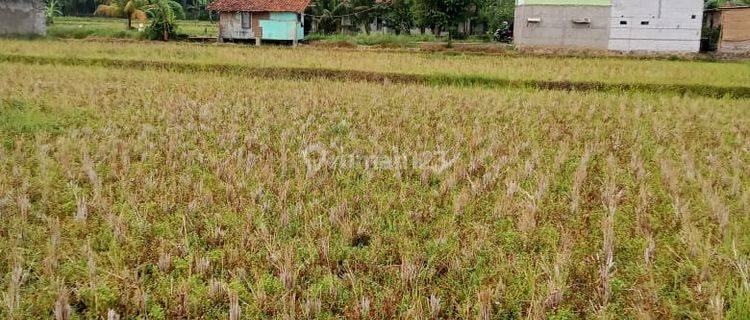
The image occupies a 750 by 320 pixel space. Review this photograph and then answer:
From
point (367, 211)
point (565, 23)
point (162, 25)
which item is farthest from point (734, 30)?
point (162, 25)

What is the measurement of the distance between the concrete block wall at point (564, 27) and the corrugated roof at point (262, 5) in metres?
10.4

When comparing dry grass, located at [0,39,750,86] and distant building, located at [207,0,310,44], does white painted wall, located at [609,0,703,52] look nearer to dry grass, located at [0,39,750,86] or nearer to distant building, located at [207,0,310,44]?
dry grass, located at [0,39,750,86]

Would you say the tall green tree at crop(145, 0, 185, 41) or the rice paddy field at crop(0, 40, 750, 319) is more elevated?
the tall green tree at crop(145, 0, 185, 41)

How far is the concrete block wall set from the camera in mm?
22281

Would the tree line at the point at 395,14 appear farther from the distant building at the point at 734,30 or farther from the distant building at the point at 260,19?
the distant building at the point at 734,30

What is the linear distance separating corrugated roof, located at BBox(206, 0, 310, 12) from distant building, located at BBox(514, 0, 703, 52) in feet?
33.9

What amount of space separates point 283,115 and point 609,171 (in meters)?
4.05

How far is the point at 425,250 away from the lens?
8.96 ft

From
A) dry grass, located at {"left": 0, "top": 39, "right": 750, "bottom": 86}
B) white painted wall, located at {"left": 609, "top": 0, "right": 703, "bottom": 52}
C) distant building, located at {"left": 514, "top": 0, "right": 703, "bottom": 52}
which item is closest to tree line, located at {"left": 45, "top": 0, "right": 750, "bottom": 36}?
distant building, located at {"left": 514, "top": 0, "right": 703, "bottom": 52}

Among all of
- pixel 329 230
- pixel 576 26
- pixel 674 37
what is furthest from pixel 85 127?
pixel 674 37

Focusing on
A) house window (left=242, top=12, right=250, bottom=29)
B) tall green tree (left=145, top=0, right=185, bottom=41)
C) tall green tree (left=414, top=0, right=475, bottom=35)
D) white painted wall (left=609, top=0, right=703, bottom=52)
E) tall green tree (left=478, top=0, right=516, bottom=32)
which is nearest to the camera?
white painted wall (left=609, top=0, right=703, bottom=52)

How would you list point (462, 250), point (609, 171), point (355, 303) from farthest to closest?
point (609, 171)
point (462, 250)
point (355, 303)

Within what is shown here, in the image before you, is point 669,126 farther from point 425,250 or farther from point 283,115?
point 425,250

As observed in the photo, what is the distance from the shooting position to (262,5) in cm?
2628
